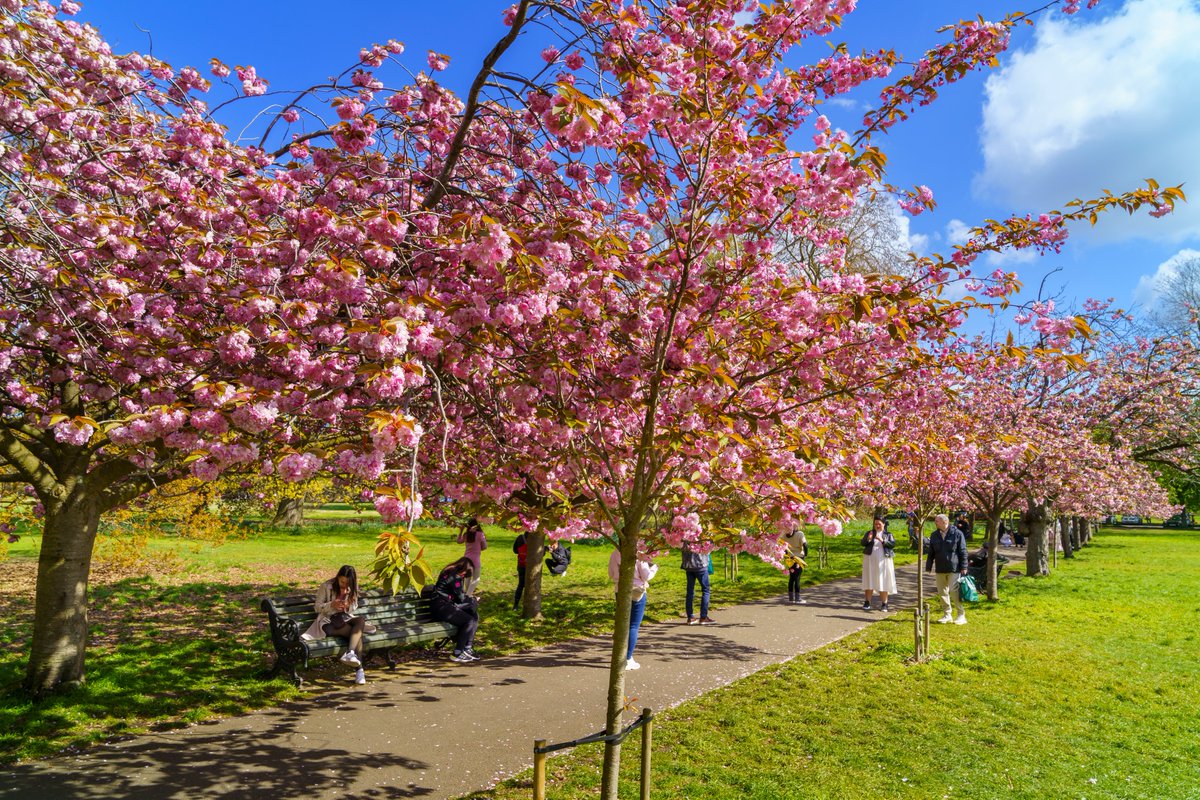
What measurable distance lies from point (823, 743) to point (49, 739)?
6.07m

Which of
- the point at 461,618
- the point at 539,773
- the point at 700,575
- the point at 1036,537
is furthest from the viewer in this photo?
the point at 1036,537

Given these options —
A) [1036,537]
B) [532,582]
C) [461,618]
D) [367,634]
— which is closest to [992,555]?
[1036,537]

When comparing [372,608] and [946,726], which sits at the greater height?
[372,608]

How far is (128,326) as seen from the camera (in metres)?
4.72

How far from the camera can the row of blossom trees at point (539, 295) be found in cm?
370

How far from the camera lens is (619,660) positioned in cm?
412

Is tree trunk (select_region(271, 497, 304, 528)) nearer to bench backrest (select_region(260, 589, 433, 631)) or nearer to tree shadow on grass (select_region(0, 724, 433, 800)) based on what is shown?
bench backrest (select_region(260, 589, 433, 631))

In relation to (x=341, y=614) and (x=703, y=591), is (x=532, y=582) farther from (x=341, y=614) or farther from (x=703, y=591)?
(x=341, y=614)

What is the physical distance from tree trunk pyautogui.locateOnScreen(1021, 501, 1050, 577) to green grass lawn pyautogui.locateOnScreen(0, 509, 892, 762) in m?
4.15

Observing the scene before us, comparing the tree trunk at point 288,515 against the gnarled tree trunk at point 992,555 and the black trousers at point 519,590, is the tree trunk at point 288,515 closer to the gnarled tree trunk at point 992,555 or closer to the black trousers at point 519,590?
the black trousers at point 519,590

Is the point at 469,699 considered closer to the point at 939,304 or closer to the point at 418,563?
the point at 418,563

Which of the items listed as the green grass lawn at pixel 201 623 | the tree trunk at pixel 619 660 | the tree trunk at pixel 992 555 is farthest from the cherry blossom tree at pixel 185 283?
the tree trunk at pixel 992 555

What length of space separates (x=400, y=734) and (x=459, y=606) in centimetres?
270

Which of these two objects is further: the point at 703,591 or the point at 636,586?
the point at 703,591
